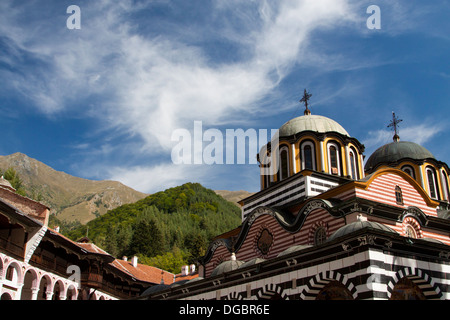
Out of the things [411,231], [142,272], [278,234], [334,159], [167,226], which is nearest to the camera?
[411,231]

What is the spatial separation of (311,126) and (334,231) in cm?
836

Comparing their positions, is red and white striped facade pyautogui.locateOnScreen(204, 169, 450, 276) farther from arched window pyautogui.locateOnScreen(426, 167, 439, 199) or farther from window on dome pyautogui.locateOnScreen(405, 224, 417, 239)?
arched window pyautogui.locateOnScreen(426, 167, 439, 199)

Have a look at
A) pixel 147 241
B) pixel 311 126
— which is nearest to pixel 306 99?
pixel 311 126

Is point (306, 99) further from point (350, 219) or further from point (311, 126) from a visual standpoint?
point (350, 219)

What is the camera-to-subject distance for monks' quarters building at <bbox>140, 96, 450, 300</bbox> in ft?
47.8

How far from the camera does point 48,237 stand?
1074 inches

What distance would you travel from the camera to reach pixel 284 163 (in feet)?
87.8

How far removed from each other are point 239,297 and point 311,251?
4.48 metres

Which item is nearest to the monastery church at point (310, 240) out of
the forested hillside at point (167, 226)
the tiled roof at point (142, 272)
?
the tiled roof at point (142, 272)

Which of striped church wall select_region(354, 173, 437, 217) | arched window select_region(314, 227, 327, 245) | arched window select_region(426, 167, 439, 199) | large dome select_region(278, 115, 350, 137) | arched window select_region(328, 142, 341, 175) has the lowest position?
arched window select_region(314, 227, 327, 245)

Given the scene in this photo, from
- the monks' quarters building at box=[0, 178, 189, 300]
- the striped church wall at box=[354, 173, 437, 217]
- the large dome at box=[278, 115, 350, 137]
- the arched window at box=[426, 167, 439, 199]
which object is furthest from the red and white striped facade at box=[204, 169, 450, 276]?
the monks' quarters building at box=[0, 178, 189, 300]

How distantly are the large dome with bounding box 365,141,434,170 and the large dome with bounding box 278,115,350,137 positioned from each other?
294 inches
